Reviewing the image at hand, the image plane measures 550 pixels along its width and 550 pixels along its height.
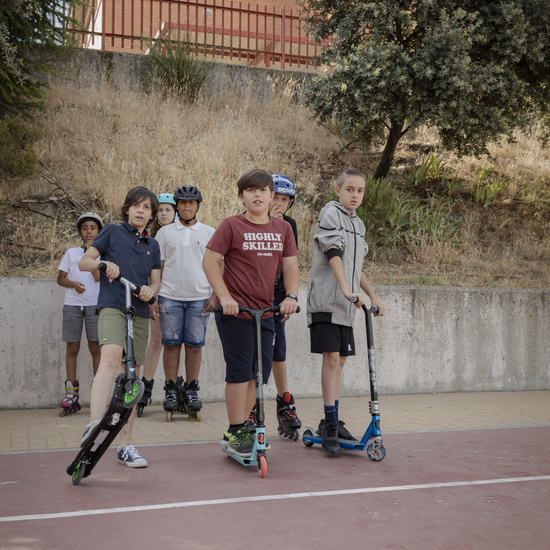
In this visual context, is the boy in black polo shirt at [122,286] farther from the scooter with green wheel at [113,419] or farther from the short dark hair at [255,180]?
the short dark hair at [255,180]

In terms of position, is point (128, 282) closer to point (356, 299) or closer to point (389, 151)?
point (356, 299)

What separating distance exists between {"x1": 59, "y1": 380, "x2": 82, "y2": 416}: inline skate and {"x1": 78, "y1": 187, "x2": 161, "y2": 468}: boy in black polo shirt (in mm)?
2025

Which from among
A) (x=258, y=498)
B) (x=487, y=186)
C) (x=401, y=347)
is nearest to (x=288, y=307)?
(x=258, y=498)

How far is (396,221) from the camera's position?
39.6 ft

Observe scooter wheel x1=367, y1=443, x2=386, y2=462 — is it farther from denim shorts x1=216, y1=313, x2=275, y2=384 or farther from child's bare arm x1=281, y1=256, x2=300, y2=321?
child's bare arm x1=281, y1=256, x2=300, y2=321

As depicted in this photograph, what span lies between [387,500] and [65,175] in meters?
8.90

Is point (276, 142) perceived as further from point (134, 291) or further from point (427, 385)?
point (134, 291)

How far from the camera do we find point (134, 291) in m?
5.04

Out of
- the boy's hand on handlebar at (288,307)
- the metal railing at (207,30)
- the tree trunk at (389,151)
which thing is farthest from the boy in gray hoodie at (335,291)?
the metal railing at (207,30)

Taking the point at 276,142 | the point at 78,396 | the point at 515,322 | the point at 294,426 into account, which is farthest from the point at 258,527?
the point at 276,142

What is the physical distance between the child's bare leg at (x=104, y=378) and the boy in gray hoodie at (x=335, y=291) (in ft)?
5.62

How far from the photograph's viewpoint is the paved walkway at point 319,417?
624 centimetres

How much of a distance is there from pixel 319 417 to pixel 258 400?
8.70 ft

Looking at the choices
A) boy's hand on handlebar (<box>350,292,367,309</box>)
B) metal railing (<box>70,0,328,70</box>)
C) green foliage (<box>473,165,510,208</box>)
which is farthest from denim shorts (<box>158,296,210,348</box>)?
metal railing (<box>70,0,328,70</box>)
